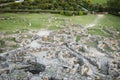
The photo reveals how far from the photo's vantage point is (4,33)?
38469mm

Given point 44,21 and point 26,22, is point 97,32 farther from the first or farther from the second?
point 26,22

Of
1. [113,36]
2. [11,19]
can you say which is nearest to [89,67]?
[113,36]

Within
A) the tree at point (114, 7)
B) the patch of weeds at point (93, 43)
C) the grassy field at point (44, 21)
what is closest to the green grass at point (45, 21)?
the grassy field at point (44, 21)

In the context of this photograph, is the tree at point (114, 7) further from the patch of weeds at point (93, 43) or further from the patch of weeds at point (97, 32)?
the patch of weeds at point (93, 43)

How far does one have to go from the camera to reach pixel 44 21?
4488 cm

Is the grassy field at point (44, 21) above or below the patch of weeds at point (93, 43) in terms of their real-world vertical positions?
above

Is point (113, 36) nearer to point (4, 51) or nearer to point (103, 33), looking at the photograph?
point (103, 33)

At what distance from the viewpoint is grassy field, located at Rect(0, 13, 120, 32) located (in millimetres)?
42312

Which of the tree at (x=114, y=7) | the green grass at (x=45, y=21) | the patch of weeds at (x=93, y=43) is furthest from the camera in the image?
the tree at (x=114, y=7)

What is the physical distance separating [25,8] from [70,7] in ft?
25.6

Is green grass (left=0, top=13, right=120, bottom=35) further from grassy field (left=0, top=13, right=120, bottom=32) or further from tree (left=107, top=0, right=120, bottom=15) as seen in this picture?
tree (left=107, top=0, right=120, bottom=15)

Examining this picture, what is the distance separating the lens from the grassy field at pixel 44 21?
4231 centimetres

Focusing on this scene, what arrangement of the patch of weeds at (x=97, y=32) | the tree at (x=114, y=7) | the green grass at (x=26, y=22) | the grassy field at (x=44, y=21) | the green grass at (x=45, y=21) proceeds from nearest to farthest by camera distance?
1. the patch of weeds at (x=97, y=32)
2. the green grass at (x=26, y=22)
3. the green grass at (x=45, y=21)
4. the grassy field at (x=44, y=21)
5. the tree at (x=114, y=7)

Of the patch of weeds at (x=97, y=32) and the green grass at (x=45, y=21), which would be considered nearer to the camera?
the patch of weeds at (x=97, y=32)
